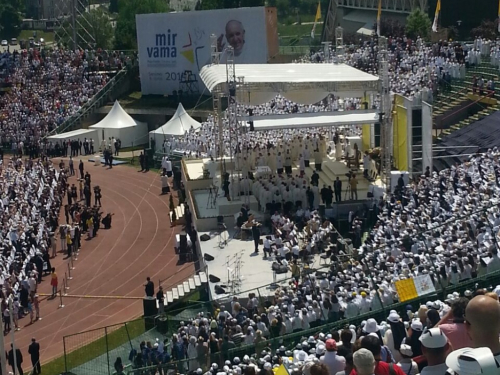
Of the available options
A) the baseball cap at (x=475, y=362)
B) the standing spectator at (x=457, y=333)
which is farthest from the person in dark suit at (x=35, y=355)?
the baseball cap at (x=475, y=362)

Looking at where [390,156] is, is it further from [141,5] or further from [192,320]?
[141,5]

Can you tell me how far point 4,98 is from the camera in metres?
51.4

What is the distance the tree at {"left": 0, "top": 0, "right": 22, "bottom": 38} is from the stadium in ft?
138

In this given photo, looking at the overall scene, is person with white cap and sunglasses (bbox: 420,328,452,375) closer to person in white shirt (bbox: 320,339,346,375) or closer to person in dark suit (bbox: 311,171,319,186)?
person in white shirt (bbox: 320,339,346,375)

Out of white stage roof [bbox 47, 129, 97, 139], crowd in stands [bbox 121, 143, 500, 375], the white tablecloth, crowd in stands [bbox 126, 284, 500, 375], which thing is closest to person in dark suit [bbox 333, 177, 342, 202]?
the white tablecloth

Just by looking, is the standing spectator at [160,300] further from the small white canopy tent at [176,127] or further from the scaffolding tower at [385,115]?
the small white canopy tent at [176,127]

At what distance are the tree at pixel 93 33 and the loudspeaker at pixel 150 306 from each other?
4155 centimetres

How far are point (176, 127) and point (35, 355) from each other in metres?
23.4

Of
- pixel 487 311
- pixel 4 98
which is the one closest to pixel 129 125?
pixel 4 98

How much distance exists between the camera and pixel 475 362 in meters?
5.64

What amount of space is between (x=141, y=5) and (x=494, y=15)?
37.3m

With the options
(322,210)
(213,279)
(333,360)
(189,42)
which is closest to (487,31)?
(189,42)

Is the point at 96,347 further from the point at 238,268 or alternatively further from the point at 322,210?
the point at 322,210

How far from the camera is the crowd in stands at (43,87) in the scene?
47688mm
